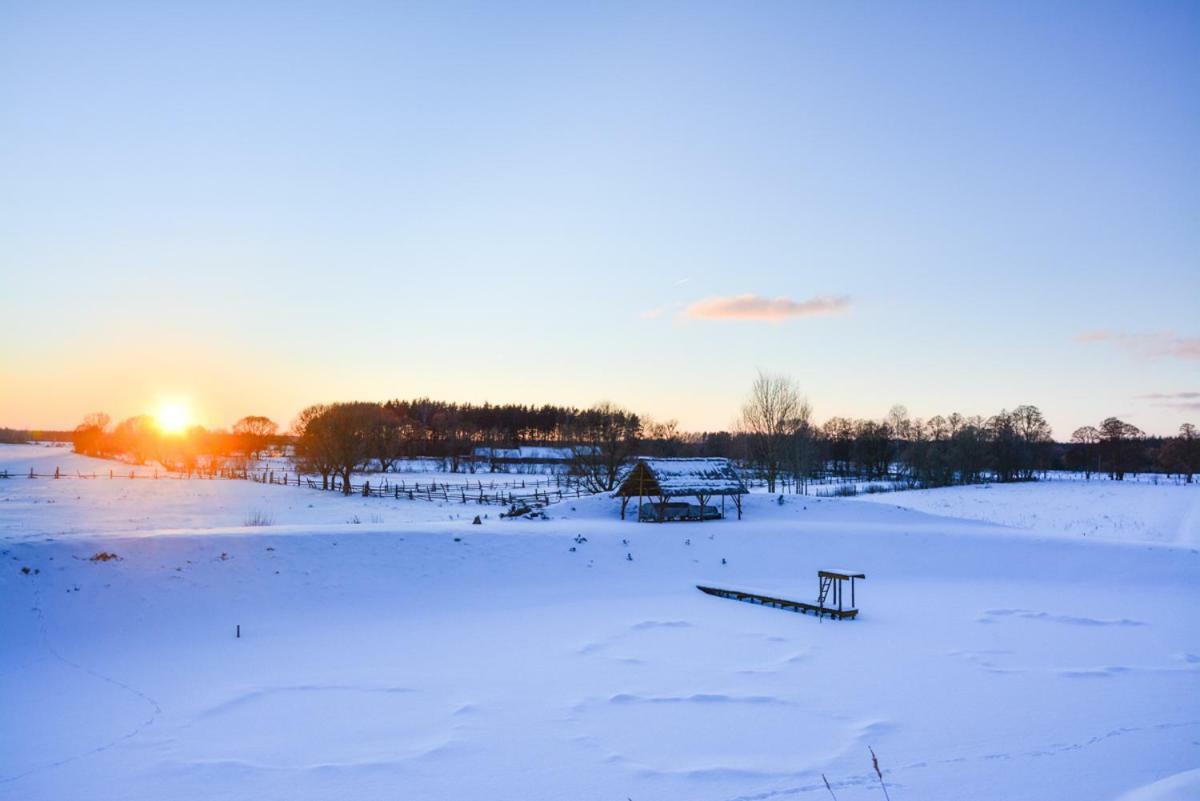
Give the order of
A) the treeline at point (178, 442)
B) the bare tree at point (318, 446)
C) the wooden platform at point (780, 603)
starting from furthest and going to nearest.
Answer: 1. the treeline at point (178, 442)
2. the bare tree at point (318, 446)
3. the wooden platform at point (780, 603)

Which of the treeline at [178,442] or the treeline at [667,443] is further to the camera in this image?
the treeline at [178,442]

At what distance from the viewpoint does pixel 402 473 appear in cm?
7581

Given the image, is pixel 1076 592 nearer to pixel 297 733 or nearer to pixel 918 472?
pixel 297 733

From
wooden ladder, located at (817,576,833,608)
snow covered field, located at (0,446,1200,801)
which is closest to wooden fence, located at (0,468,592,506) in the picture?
snow covered field, located at (0,446,1200,801)

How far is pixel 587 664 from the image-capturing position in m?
14.1

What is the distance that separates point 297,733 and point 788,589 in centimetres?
1683

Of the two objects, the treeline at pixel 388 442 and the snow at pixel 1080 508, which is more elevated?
the treeline at pixel 388 442

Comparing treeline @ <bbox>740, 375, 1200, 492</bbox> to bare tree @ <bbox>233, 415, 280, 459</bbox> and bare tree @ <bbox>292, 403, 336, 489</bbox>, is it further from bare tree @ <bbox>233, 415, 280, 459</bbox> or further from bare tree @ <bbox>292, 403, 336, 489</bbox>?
bare tree @ <bbox>233, 415, 280, 459</bbox>

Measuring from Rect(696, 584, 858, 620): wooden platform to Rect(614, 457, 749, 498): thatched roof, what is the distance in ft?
28.5

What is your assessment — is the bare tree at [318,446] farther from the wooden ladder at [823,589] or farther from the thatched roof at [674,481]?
the wooden ladder at [823,589]

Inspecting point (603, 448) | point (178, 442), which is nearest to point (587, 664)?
point (603, 448)

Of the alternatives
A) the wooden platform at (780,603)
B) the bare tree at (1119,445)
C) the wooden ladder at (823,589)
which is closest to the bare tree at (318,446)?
the wooden platform at (780,603)

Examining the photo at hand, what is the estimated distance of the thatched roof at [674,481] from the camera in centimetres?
3128

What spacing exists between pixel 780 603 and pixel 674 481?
11779 mm
